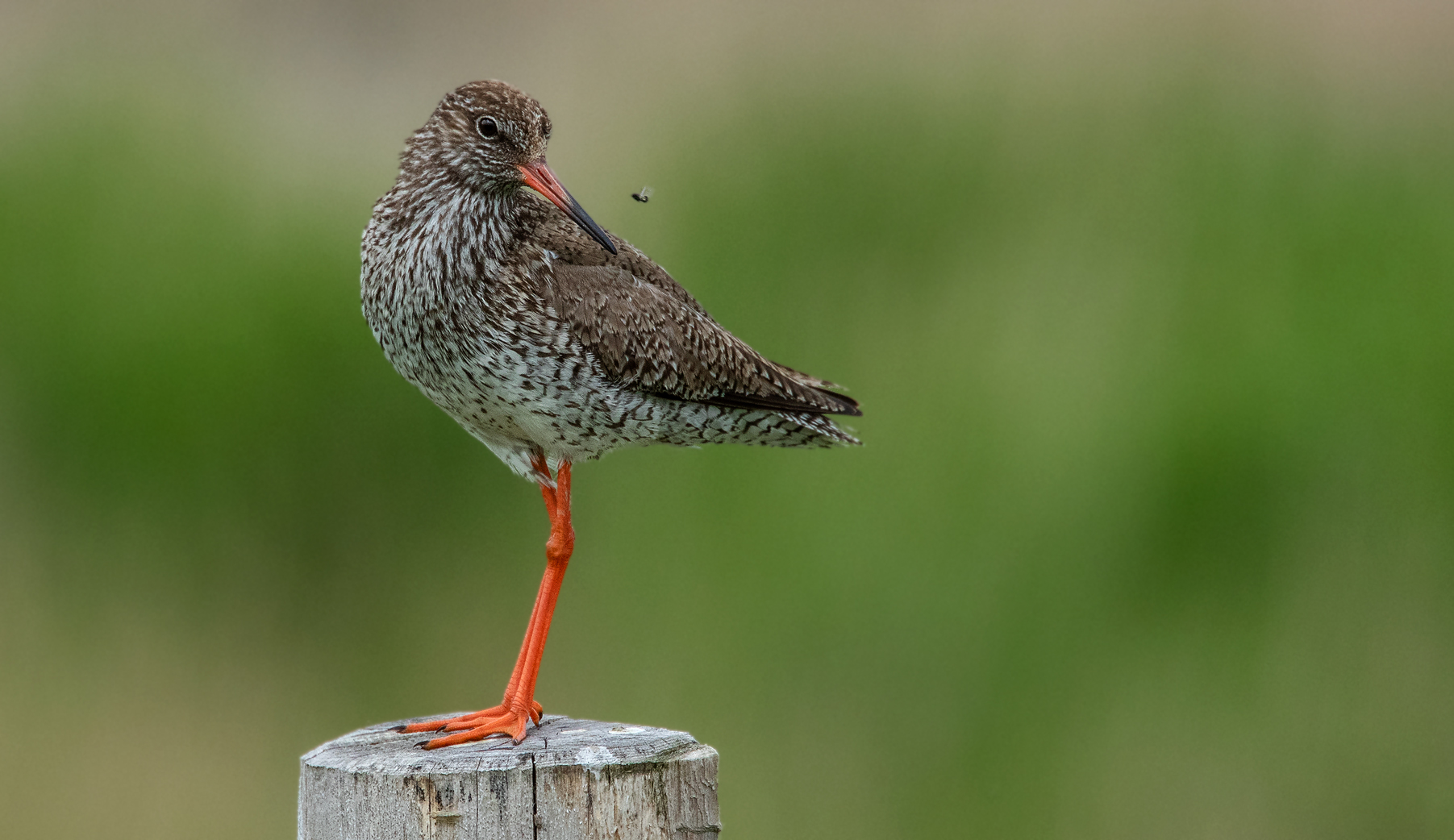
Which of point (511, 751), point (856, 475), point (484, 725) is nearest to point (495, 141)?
point (484, 725)

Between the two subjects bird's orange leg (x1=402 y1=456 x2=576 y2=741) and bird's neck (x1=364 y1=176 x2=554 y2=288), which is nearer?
bird's orange leg (x1=402 y1=456 x2=576 y2=741)

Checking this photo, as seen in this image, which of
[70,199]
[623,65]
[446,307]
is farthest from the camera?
[623,65]

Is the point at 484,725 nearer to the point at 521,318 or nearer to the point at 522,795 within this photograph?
the point at 522,795

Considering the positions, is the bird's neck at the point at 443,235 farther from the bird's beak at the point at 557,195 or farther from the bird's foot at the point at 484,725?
the bird's foot at the point at 484,725

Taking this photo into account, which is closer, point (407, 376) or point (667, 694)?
point (407, 376)

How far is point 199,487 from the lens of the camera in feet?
25.6

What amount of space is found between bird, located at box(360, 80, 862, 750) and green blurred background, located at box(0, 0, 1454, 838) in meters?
2.55

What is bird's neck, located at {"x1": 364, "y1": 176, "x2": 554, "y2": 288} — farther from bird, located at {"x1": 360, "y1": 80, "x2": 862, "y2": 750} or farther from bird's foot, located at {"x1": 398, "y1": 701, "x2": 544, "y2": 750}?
bird's foot, located at {"x1": 398, "y1": 701, "x2": 544, "y2": 750}

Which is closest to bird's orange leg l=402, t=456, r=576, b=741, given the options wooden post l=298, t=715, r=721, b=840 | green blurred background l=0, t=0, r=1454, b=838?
wooden post l=298, t=715, r=721, b=840

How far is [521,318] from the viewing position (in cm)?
488

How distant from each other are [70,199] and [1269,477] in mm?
6873

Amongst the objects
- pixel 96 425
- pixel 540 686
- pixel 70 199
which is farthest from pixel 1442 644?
pixel 70 199

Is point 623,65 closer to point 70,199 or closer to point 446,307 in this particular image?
point 70,199

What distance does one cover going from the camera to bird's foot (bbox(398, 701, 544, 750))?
177 inches
